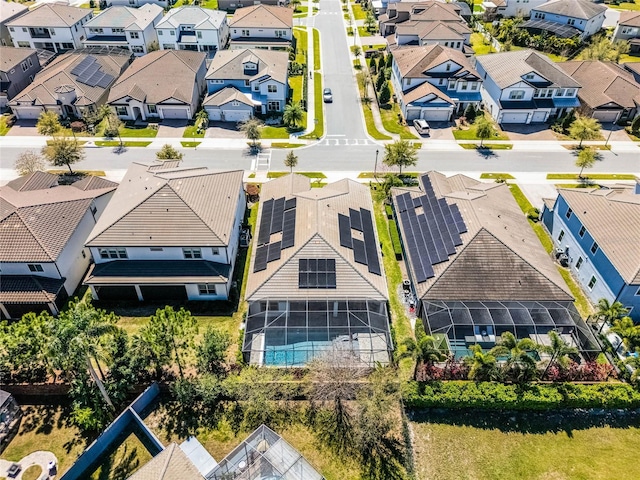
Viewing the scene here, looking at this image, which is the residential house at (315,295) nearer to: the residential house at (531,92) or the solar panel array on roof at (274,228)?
the solar panel array on roof at (274,228)

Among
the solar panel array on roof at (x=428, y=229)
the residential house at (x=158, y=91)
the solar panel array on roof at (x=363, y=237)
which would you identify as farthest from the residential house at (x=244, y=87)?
the solar panel array on roof at (x=363, y=237)

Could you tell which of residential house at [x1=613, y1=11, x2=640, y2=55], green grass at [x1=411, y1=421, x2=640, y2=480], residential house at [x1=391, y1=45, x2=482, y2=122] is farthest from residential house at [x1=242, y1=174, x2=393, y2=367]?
residential house at [x1=613, y1=11, x2=640, y2=55]

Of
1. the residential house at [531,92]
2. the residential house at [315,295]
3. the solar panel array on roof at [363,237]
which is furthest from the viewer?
the residential house at [531,92]

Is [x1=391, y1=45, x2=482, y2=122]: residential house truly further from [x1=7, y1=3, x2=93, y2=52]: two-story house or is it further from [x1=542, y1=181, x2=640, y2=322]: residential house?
[x1=7, y1=3, x2=93, y2=52]: two-story house

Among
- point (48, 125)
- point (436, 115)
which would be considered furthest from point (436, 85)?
point (48, 125)

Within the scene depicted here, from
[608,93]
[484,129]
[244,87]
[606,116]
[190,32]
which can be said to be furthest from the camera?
[190,32]

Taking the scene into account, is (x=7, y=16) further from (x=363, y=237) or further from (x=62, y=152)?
(x=363, y=237)

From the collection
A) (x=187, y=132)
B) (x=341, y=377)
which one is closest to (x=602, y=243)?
(x=341, y=377)
